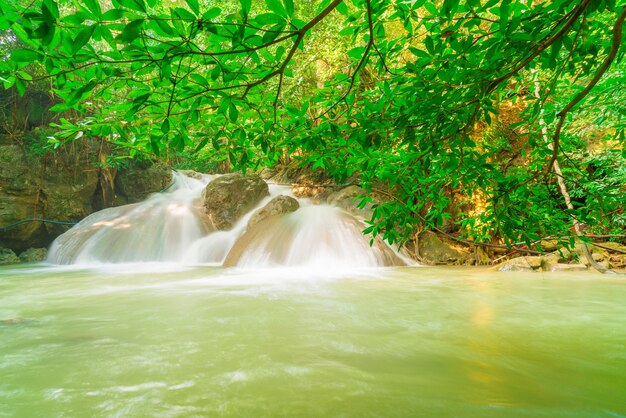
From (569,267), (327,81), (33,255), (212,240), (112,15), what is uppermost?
(327,81)

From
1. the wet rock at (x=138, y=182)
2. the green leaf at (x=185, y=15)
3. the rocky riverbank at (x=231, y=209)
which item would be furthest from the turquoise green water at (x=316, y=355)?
the wet rock at (x=138, y=182)

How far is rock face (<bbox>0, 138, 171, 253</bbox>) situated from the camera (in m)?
8.92

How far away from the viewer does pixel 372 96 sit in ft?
7.36

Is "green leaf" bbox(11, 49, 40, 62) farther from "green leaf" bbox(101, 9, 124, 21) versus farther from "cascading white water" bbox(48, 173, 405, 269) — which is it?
"cascading white water" bbox(48, 173, 405, 269)

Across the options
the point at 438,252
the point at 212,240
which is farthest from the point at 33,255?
the point at 438,252

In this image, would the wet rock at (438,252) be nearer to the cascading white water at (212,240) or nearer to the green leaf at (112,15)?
the cascading white water at (212,240)

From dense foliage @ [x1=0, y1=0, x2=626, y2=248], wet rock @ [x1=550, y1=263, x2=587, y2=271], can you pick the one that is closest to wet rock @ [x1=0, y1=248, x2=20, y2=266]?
dense foliage @ [x1=0, y1=0, x2=626, y2=248]

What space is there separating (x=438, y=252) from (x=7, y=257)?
11401 mm

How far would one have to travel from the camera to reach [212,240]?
922 cm

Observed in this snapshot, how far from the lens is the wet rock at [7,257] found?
8820mm

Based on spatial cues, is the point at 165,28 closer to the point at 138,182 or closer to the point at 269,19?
the point at 269,19

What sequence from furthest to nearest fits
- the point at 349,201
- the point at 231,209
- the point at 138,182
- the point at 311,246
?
the point at 138,182, the point at 231,209, the point at 349,201, the point at 311,246

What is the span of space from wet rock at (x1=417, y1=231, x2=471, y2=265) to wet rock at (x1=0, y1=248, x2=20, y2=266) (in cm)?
1081

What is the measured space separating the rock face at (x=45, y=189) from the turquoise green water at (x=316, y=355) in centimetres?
701
